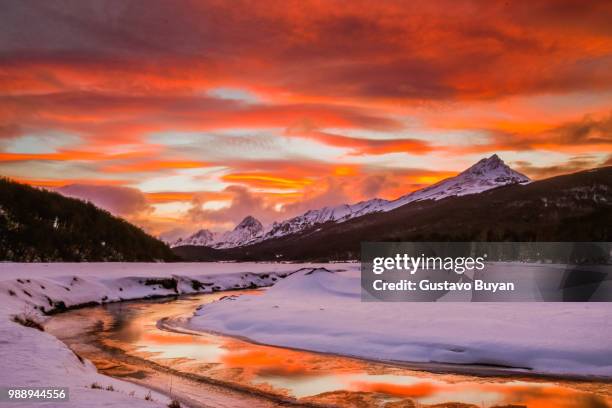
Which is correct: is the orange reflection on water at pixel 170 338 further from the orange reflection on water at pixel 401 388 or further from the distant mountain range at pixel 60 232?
the distant mountain range at pixel 60 232

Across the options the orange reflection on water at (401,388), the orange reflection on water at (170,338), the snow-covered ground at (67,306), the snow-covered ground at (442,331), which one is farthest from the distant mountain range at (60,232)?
the orange reflection on water at (401,388)

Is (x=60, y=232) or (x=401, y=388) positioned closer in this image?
(x=401, y=388)

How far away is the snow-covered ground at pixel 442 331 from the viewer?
55.5 feet

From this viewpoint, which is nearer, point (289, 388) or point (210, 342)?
point (289, 388)

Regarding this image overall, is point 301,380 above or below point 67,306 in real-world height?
above

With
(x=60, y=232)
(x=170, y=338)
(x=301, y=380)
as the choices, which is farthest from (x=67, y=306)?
(x=60, y=232)

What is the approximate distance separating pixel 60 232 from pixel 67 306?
1987 inches

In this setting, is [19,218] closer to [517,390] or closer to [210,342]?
[210,342]

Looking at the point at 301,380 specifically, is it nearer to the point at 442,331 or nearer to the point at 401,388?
the point at 401,388

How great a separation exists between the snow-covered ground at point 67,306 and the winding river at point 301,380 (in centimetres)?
204

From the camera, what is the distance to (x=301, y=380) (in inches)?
601

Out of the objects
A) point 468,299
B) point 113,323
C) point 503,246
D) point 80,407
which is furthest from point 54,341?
point 503,246

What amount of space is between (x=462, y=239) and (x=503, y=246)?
64.4 ft

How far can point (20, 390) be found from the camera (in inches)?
383
